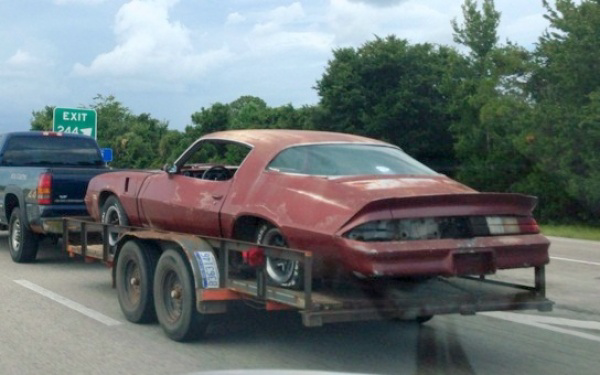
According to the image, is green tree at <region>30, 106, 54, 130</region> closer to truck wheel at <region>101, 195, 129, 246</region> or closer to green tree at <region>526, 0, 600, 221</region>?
green tree at <region>526, 0, 600, 221</region>

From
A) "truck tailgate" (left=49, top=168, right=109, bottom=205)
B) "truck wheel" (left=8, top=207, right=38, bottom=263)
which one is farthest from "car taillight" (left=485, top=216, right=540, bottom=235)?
"truck wheel" (left=8, top=207, right=38, bottom=263)

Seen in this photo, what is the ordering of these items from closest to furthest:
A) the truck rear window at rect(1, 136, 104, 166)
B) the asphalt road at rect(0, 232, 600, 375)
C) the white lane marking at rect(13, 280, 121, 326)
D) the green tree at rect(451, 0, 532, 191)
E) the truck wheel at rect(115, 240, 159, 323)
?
the asphalt road at rect(0, 232, 600, 375)
the truck wheel at rect(115, 240, 159, 323)
the white lane marking at rect(13, 280, 121, 326)
the truck rear window at rect(1, 136, 104, 166)
the green tree at rect(451, 0, 532, 191)

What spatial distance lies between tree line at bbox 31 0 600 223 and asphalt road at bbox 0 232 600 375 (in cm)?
1988

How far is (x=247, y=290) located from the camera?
741 centimetres

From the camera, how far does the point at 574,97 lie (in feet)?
98.2

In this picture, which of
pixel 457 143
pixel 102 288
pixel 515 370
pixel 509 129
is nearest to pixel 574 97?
pixel 509 129

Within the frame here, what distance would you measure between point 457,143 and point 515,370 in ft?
108

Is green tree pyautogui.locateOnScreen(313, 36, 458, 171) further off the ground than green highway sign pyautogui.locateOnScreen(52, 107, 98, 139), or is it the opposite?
green tree pyautogui.locateOnScreen(313, 36, 458, 171)

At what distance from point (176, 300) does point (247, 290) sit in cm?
114

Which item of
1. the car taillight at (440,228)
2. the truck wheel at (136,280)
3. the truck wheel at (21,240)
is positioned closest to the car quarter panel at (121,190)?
the truck wheel at (136,280)

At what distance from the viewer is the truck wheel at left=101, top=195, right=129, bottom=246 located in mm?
10109

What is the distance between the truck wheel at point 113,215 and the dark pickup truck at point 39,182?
232cm

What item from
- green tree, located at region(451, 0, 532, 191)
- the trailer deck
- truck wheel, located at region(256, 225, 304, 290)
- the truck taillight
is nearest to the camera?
the trailer deck

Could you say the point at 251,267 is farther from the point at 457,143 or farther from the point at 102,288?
the point at 457,143
